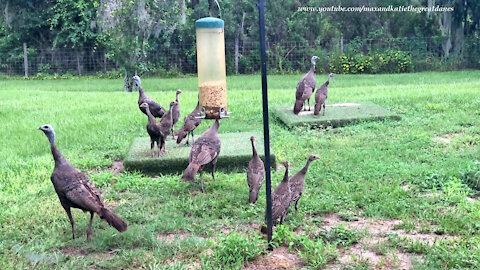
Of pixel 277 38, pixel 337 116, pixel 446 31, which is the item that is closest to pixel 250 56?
pixel 277 38

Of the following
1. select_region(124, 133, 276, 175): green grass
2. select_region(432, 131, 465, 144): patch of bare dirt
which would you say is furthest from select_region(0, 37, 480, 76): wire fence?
select_region(124, 133, 276, 175): green grass

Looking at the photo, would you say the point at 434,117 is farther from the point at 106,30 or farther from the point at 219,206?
the point at 106,30

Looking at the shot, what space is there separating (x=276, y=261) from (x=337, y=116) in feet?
17.0

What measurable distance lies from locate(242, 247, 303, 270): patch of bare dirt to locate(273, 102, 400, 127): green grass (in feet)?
14.8

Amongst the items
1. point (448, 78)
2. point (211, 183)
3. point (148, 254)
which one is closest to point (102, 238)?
point (148, 254)

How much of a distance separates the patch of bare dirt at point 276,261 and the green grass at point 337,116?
450cm

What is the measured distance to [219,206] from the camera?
4672mm

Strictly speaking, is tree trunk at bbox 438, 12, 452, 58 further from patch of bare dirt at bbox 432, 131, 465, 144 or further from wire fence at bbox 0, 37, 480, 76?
patch of bare dirt at bbox 432, 131, 465, 144

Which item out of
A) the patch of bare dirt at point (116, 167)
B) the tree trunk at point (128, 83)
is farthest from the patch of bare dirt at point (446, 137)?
the tree trunk at point (128, 83)

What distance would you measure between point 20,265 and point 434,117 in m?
6.90

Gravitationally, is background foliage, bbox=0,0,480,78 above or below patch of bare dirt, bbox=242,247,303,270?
above

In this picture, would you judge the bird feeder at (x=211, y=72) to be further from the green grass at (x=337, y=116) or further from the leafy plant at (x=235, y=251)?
the green grass at (x=337, y=116)

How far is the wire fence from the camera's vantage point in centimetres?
A: 2019

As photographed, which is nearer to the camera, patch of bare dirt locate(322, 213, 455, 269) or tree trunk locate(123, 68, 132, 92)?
patch of bare dirt locate(322, 213, 455, 269)
